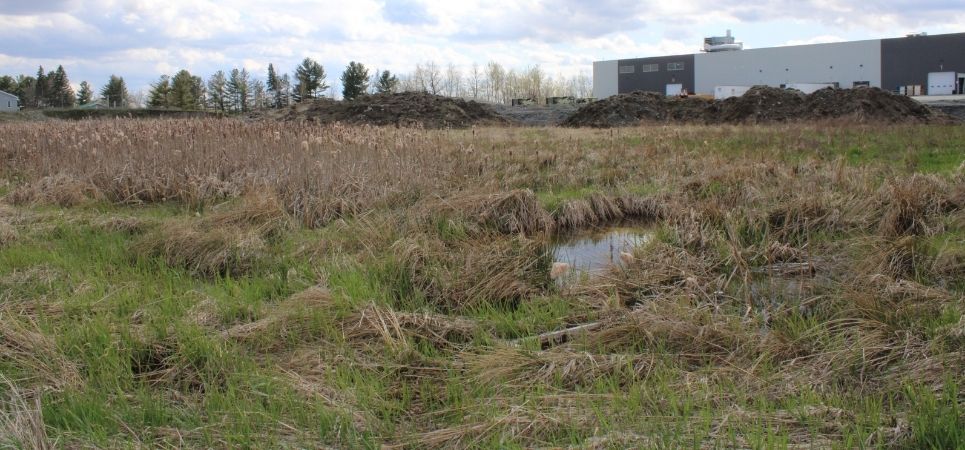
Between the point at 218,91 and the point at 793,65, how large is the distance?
53914mm

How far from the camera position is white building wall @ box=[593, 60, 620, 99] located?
227 feet

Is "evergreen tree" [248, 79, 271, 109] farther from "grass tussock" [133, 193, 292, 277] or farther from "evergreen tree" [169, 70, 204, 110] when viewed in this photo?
"grass tussock" [133, 193, 292, 277]

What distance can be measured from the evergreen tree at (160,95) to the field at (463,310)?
217 ft

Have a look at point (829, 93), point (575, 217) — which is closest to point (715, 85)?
point (829, 93)

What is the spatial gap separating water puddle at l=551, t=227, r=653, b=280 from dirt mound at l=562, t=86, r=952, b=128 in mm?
18909

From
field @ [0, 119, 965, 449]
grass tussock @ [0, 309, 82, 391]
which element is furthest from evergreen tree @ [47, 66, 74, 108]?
grass tussock @ [0, 309, 82, 391]

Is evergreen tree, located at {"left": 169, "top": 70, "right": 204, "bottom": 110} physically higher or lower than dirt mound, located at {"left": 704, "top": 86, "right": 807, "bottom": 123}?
higher

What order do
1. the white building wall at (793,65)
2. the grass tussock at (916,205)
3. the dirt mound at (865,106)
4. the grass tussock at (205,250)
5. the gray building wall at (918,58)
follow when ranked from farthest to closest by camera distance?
the white building wall at (793,65) < the gray building wall at (918,58) < the dirt mound at (865,106) < the grass tussock at (916,205) < the grass tussock at (205,250)

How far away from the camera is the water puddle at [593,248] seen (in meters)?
6.42

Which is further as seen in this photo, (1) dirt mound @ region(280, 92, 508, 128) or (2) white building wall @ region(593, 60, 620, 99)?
(2) white building wall @ region(593, 60, 620, 99)

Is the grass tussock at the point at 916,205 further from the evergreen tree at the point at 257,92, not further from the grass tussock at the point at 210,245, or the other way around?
the evergreen tree at the point at 257,92

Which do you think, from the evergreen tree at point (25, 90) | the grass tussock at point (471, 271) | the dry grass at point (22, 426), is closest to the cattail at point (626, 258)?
the grass tussock at point (471, 271)

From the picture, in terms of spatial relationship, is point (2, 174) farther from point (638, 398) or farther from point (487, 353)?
point (638, 398)

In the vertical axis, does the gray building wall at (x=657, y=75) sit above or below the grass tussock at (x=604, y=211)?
above
